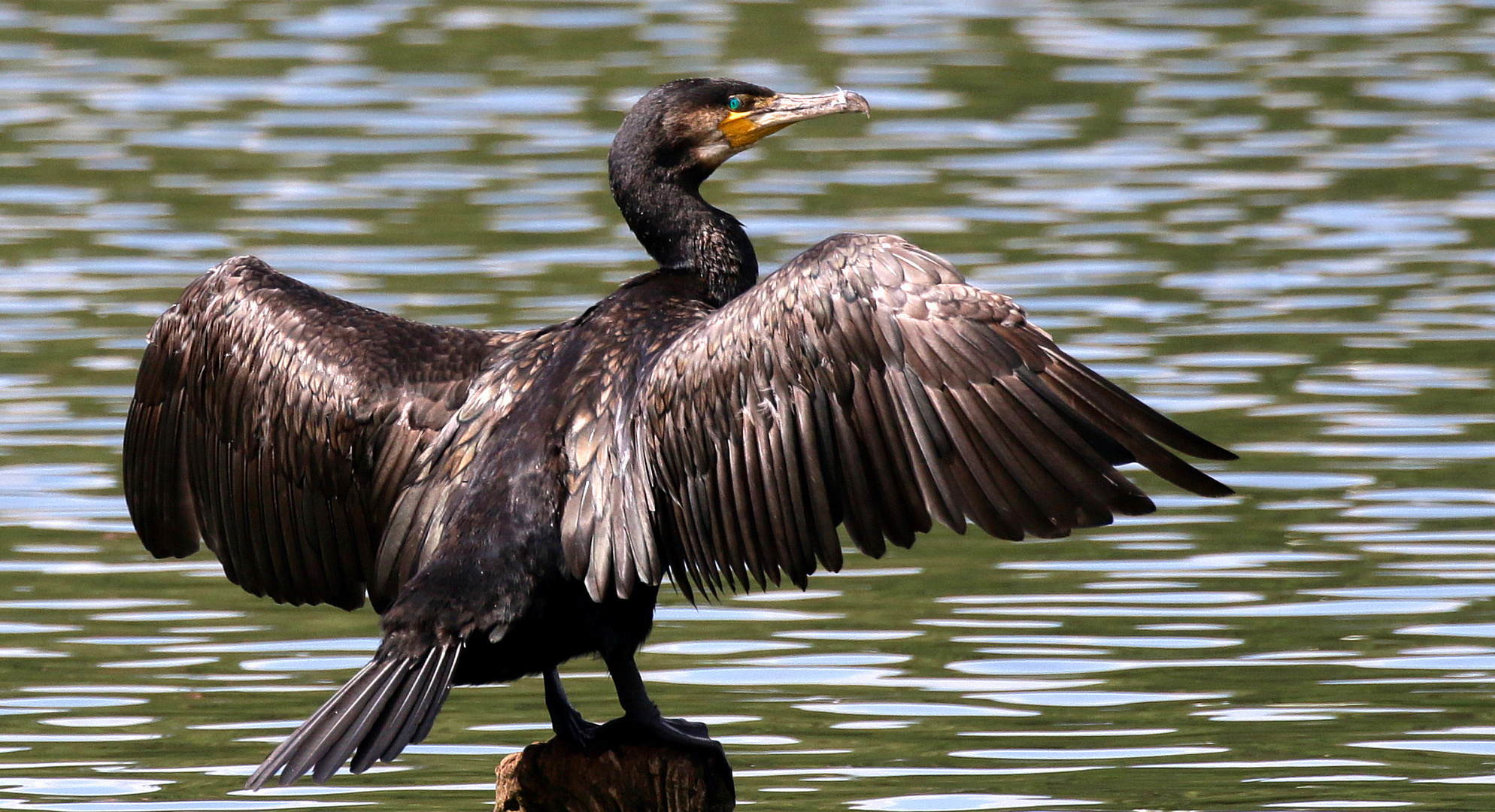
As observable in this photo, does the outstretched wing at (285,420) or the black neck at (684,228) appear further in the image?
the black neck at (684,228)

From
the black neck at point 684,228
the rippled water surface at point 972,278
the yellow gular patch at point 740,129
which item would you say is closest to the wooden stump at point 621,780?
the rippled water surface at point 972,278

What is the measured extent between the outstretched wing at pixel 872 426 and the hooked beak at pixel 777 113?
1042mm

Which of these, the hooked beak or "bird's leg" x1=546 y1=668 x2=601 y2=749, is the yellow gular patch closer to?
the hooked beak

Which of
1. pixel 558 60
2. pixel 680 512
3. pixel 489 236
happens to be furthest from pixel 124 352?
pixel 558 60

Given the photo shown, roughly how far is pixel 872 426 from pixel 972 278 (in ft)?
23.5

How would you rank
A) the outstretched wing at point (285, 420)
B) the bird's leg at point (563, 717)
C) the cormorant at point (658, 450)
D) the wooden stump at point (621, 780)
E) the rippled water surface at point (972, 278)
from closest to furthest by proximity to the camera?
the cormorant at point (658, 450)
the wooden stump at point (621, 780)
the bird's leg at point (563, 717)
the outstretched wing at point (285, 420)
the rippled water surface at point (972, 278)

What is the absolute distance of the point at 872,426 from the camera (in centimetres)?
601

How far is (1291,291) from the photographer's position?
1317 cm

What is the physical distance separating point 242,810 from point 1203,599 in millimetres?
3252

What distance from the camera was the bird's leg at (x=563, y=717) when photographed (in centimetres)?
641

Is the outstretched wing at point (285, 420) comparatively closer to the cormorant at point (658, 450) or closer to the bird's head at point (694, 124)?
the cormorant at point (658, 450)

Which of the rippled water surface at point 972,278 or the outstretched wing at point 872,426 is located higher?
the outstretched wing at point 872,426

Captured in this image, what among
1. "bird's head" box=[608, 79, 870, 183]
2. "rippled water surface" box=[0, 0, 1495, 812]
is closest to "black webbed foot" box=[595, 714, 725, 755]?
"rippled water surface" box=[0, 0, 1495, 812]

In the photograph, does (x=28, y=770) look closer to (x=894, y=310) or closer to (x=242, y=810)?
(x=242, y=810)
